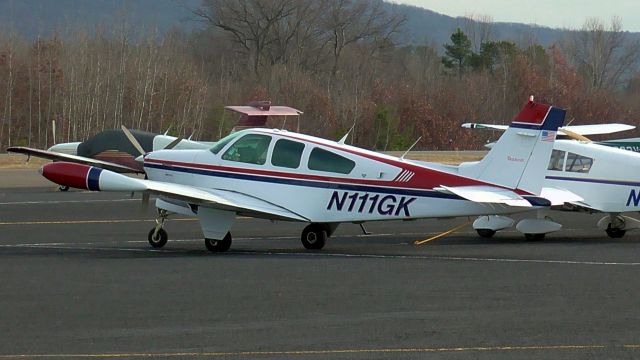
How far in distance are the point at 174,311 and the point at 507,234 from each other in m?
10.4

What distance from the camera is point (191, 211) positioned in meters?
17.8

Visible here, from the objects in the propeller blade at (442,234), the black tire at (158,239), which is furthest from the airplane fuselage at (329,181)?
the propeller blade at (442,234)

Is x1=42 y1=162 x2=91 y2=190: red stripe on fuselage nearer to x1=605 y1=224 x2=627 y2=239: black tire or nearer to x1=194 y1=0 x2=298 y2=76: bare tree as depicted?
x1=605 y1=224 x2=627 y2=239: black tire

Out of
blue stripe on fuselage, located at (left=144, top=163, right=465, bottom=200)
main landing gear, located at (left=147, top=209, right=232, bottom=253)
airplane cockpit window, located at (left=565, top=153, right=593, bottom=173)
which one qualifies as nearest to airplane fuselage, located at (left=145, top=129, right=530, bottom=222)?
blue stripe on fuselage, located at (left=144, top=163, right=465, bottom=200)

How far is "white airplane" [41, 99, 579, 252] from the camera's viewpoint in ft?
55.8

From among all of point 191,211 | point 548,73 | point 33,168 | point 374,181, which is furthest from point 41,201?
point 548,73

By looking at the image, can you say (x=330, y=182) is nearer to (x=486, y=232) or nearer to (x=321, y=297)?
(x=486, y=232)

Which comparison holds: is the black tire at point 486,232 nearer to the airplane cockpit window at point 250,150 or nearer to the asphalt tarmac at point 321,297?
the asphalt tarmac at point 321,297

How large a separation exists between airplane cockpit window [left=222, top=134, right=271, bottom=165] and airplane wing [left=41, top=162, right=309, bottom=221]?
52 centimetres

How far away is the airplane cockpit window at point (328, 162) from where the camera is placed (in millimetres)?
17453

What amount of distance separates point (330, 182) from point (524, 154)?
284 centimetres

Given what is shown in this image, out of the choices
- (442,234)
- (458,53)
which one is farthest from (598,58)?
(442,234)

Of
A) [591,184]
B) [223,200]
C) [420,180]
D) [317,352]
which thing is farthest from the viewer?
[591,184]

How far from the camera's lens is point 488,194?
16.8 meters
